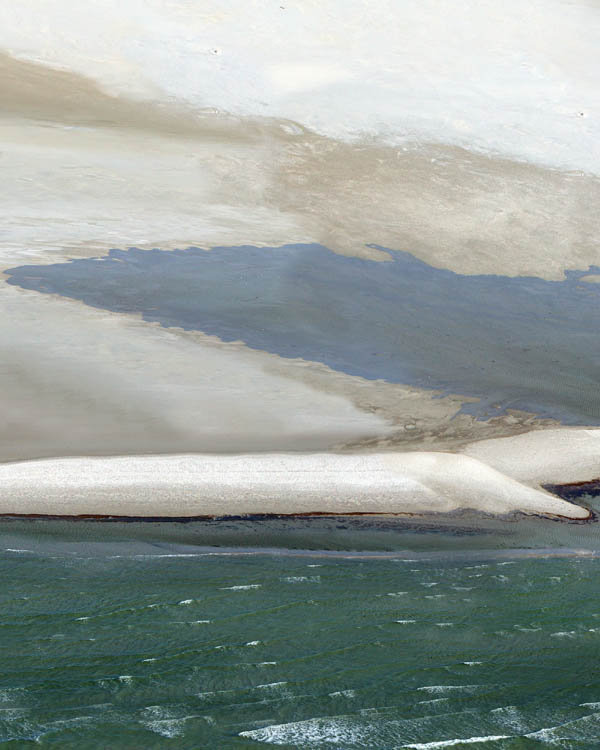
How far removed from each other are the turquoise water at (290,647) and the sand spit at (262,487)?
209 millimetres

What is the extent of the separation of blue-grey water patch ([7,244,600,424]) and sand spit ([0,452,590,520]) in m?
0.77

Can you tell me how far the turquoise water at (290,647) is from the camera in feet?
9.73

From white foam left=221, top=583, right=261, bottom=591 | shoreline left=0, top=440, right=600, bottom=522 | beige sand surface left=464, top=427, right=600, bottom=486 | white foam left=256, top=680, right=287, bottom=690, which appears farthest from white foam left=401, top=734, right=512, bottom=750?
beige sand surface left=464, top=427, right=600, bottom=486

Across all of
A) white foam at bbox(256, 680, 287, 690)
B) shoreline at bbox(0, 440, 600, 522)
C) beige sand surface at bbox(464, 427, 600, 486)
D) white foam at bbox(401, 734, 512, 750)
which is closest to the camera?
white foam at bbox(401, 734, 512, 750)

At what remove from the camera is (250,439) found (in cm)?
452

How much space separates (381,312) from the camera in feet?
18.8

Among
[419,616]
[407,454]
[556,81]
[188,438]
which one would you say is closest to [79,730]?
[419,616]

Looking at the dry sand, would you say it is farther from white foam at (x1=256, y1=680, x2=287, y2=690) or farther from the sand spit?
white foam at (x1=256, y1=680, x2=287, y2=690)

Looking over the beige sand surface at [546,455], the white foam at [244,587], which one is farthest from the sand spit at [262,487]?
the white foam at [244,587]

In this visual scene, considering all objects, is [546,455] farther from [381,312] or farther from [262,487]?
[381,312]

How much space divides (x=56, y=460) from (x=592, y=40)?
8.05 meters

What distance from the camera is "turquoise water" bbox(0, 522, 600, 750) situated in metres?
2.97

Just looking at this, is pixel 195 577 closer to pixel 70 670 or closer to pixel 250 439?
pixel 70 670

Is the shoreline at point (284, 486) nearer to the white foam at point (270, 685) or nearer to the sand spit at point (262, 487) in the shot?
the sand spit at point (262, 487)
